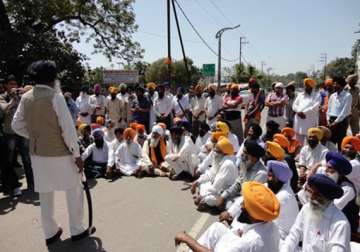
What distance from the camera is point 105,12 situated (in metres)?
18.8

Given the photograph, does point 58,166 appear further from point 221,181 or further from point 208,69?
point 208,69

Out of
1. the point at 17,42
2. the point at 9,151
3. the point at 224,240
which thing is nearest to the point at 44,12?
the point at 17,42

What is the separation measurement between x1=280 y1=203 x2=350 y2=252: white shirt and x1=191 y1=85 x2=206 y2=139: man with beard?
22.9ft

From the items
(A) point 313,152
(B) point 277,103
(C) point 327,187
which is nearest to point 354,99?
(B) point 277,103

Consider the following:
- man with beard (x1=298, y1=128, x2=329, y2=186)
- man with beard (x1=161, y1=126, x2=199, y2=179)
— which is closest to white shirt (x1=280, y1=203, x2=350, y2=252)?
man with beard (x1=298, y1=128, x2=329, y2=186)

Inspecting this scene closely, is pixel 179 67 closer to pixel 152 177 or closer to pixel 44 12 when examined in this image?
pixel 44 12

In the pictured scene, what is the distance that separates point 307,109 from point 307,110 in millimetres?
21

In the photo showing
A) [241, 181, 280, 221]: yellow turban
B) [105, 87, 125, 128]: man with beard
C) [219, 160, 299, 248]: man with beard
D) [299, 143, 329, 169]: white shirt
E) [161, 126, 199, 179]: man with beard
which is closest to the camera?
[241, 181, 280, 221]: yellow turban

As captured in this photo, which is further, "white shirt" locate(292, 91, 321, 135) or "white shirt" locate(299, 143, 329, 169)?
"white shirt" locate(292, 91, 321, 135)

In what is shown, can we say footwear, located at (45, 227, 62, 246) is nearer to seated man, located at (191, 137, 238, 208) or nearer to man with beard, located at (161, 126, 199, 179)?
seated man, located at (191, 137, 238, 208)

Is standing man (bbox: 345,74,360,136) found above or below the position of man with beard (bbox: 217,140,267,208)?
above

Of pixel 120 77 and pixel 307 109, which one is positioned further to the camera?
pixel 120 77

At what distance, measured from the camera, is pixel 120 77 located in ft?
69.6

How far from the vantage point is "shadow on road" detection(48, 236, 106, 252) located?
4.01 m
